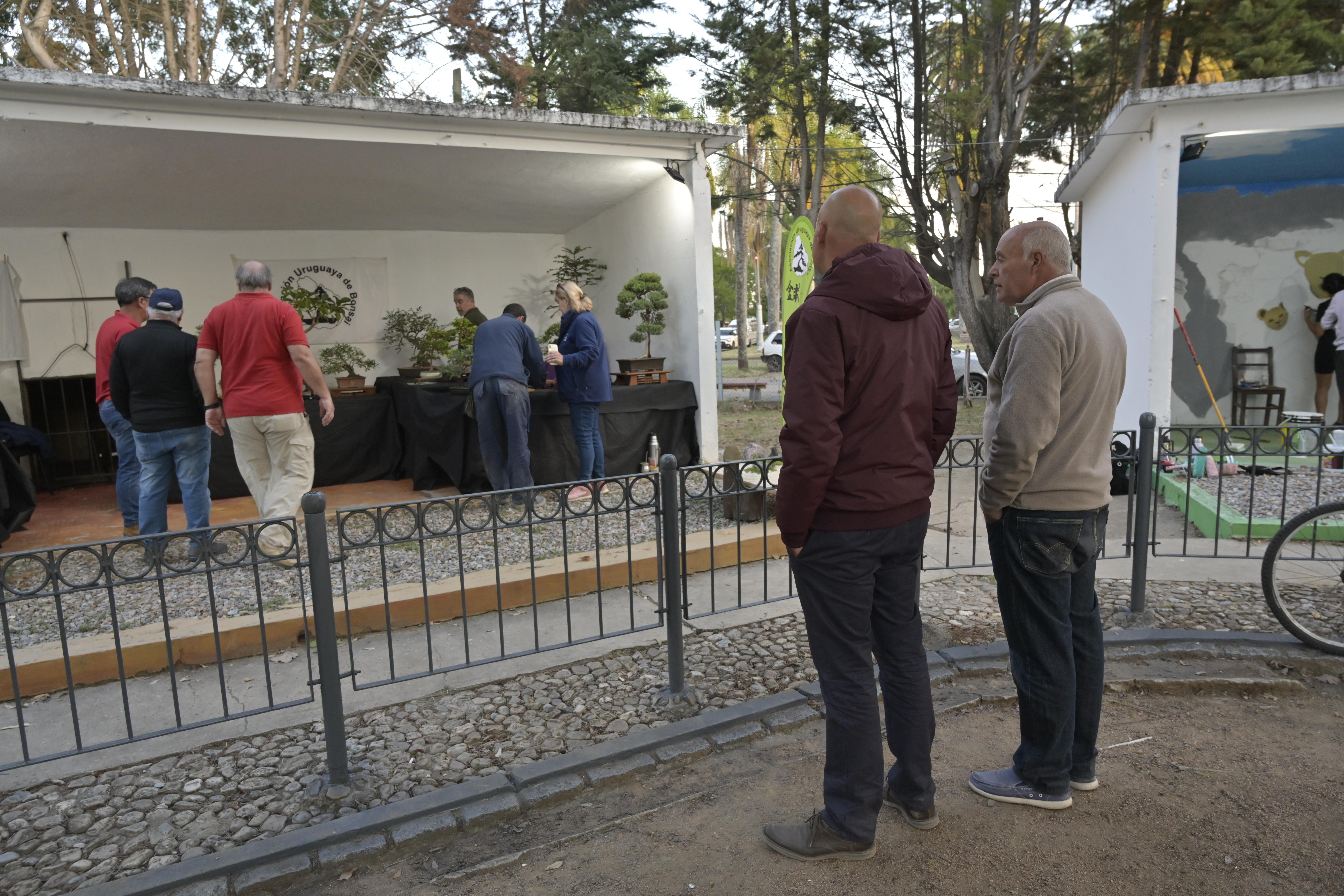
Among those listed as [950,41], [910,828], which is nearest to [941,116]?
[950,41]

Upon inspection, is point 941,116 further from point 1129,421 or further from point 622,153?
point 622,153

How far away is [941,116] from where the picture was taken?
14.5 metres

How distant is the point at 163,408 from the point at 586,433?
298 cm

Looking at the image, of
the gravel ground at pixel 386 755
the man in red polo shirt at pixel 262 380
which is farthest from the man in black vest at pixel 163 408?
the gravel ground at pixel 386 755

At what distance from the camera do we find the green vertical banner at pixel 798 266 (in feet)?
21.5

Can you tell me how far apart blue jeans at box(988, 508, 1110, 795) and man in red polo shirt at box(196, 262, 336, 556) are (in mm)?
4204

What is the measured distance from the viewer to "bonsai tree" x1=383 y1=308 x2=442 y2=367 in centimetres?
936

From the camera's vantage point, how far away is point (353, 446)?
8.12 metres

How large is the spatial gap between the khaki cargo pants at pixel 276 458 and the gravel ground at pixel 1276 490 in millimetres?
6155

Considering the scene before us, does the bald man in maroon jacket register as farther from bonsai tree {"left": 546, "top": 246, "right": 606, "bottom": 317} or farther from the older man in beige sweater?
bonsai tree {"left": 546, "top": 246, "right": 606, "bottom": 317}

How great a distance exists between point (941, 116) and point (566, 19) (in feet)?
32.4

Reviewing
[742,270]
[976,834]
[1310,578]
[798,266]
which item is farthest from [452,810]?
[742,270]

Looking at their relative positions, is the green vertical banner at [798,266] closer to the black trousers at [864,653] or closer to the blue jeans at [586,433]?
the blue jeans at [586,433]

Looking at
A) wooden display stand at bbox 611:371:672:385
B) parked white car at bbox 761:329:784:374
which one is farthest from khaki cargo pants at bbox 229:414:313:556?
parked white car at bbox 761:329:784:374
